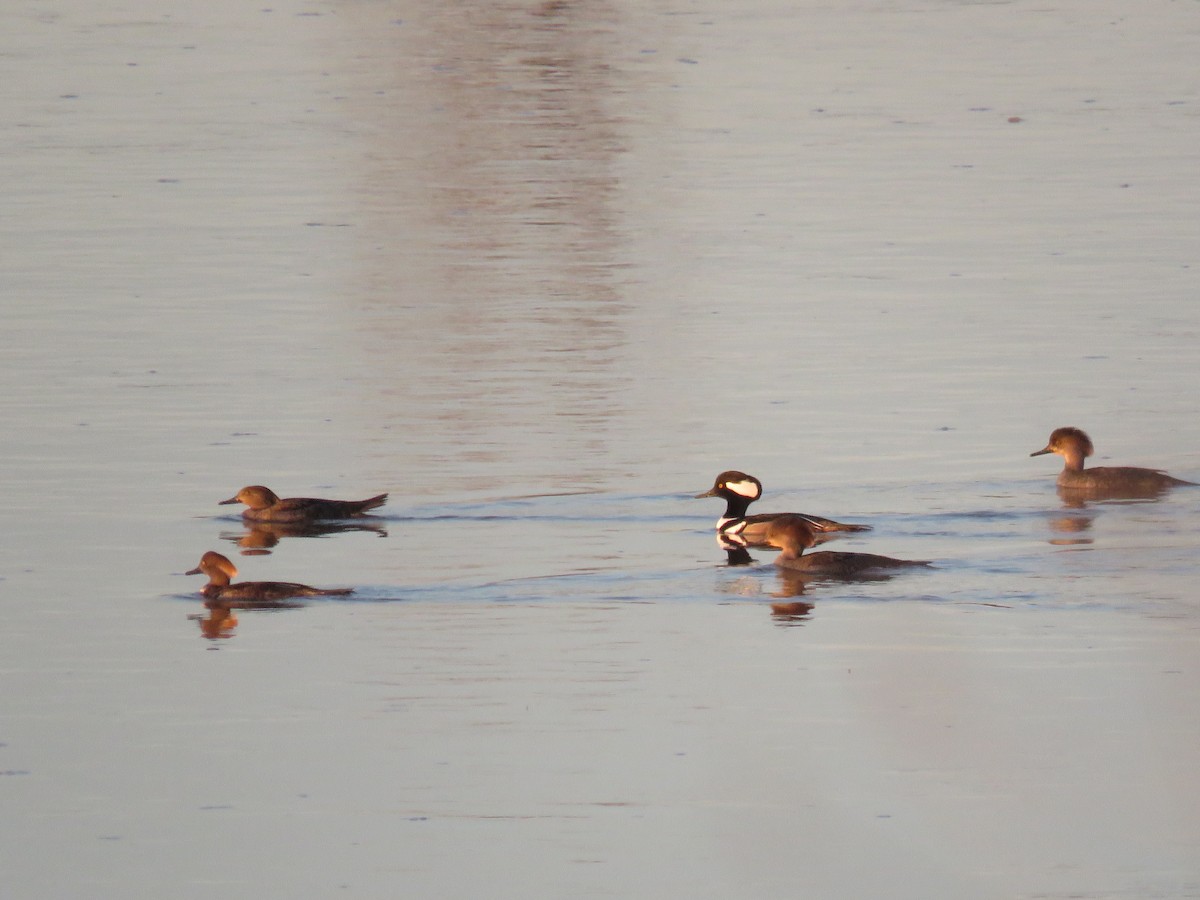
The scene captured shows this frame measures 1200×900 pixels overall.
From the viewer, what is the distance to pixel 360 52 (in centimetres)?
3491

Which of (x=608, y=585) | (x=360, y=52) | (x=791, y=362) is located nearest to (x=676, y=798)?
(x=608, y=585)

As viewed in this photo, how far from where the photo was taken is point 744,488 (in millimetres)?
12766

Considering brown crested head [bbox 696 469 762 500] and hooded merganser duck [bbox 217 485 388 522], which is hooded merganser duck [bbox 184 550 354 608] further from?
brown crested head [bbox 696 469 762 500]

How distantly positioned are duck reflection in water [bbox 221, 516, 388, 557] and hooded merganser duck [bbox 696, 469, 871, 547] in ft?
5.43

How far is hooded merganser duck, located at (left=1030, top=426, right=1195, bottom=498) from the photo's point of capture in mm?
13461

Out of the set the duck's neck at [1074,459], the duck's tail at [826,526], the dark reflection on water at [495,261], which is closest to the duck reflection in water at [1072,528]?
the duck's neck at [1074,459]

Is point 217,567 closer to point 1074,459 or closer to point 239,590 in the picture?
point 239,590

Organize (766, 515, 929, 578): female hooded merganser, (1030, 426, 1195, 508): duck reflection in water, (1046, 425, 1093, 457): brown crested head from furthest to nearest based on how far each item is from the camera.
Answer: (1046, 425, 1093, 457): brown crested head
(1030, 426, 1195, 508): duck reflection in water
(766, 515, 929, 578): female hooded merganser

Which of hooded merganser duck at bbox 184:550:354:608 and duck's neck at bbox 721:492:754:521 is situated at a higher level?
duck's neck at bbox 721:492:754:521

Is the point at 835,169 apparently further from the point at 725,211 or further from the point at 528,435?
the point at 528,435

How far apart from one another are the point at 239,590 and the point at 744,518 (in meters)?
2.63

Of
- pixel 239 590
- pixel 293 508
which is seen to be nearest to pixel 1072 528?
pixel 293 508

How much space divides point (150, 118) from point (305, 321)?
10652 millimetres


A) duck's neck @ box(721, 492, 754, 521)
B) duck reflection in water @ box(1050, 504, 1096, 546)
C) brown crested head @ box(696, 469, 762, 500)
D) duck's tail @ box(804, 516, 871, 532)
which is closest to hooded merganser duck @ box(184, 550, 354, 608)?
duck's neck @ box(721, 492, 754, 521)
